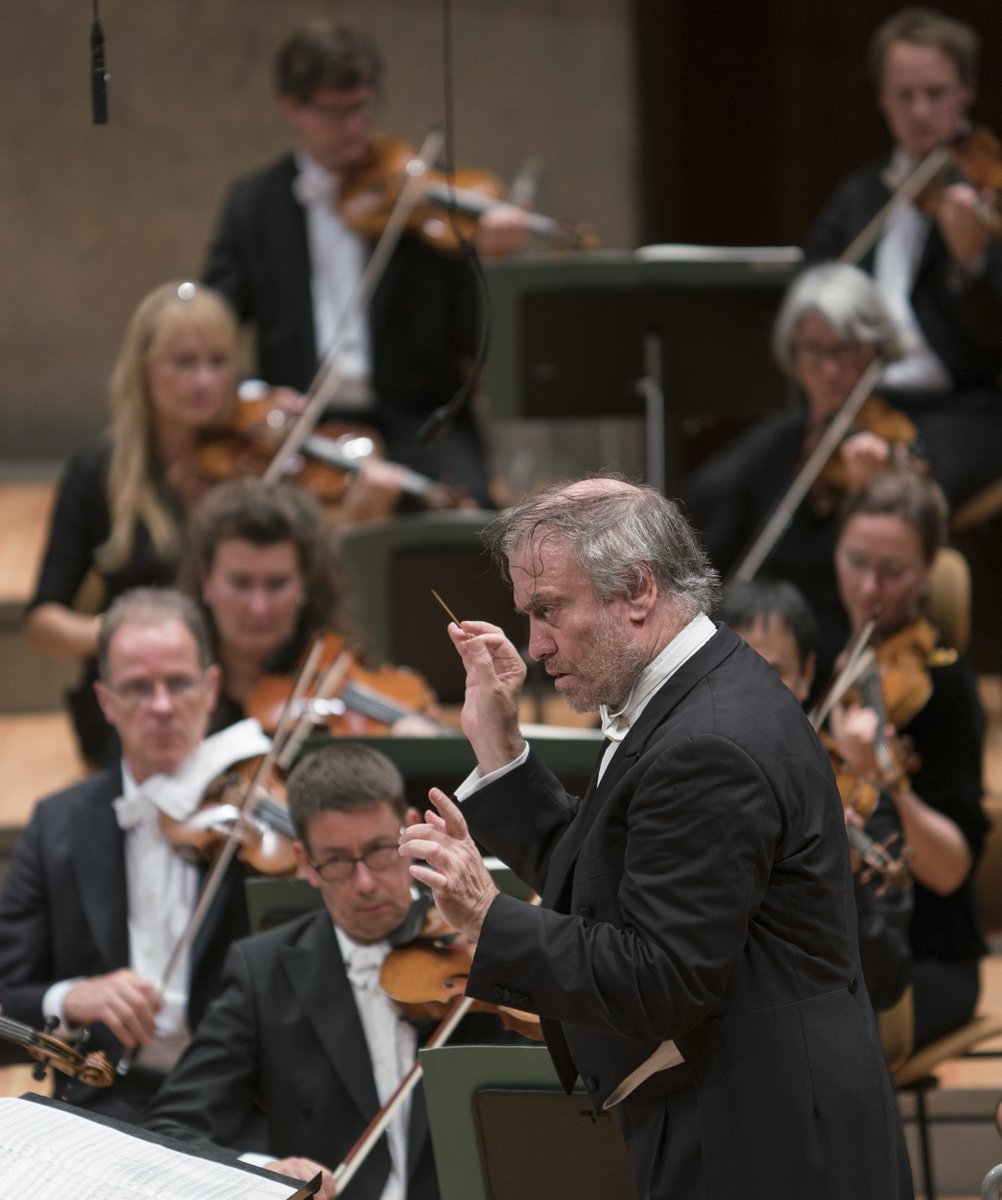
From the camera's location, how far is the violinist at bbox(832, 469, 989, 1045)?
265cm

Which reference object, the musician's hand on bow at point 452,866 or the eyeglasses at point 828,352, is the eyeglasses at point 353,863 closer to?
the musician's hand on bow at point 452,866

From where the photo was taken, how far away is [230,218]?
4.25 m

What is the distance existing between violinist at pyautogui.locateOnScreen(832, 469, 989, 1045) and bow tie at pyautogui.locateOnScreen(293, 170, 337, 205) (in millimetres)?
1698

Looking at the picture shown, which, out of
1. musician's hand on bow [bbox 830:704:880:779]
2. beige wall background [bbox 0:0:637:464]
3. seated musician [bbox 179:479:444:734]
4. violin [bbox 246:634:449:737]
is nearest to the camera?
musician's hand on bow [bbox 830:704:880:779]

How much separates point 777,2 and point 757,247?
670mm

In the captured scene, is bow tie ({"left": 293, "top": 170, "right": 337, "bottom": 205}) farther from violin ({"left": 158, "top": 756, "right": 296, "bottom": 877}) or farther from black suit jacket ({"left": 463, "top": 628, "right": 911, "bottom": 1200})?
black suit jacket ({"left": 463, "top": 628, "right": 911, "bottom": 1200})

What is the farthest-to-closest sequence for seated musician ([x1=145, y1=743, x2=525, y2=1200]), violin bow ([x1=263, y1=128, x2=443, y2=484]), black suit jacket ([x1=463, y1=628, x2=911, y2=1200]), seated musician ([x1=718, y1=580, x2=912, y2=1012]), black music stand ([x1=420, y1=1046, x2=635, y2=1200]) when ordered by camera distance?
violin bow ([x1=263, y1=128, x2=443, y2=484]) → seated musician ([x1=718, y1=580, x2=912, y2=1012]) → seated musician ([x1=145, y1=743, x2=525, y2=1200]) → black music stand ([x1=420, y1=1046, x2=635, y2=1200]) → black suit jacket ([x1=463, y1=628, x2=911, y2=1200])

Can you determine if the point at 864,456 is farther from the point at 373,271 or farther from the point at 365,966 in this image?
the point at 365,966

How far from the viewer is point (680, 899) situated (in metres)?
1.53

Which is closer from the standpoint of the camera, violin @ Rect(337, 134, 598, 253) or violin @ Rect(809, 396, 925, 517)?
violin @ Rect(809, 396, 925, 517)

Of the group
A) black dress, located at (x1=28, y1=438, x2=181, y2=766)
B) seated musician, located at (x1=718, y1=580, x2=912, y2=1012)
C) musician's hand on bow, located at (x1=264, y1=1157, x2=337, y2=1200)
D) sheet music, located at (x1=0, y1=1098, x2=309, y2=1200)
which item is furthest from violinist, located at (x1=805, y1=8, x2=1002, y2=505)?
sheet music, located at (x1=0, y1=1098, x2=309, y2=1200)

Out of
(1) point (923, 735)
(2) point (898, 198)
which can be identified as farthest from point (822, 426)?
(1) point (923, 735)

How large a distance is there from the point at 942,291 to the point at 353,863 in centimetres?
226

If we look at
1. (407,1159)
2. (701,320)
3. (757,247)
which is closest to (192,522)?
(701,320)
